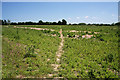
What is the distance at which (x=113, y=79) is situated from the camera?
680cm

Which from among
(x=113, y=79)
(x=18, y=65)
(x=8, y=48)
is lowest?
(x=113, y=79)

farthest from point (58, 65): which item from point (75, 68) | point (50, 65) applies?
point (75, 68)

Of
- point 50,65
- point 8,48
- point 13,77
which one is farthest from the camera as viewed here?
point 8,48

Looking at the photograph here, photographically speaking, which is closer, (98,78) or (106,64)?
(98,78)

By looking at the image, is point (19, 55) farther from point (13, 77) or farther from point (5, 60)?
point (13, 77)

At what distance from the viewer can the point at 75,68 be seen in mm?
8055

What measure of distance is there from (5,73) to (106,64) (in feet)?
24.9

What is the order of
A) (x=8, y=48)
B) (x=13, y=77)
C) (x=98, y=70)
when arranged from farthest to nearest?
(x=8, y=48)
(x=98, y=70)
(x=13, y=77)

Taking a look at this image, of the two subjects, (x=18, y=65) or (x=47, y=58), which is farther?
(x=47, y=58)

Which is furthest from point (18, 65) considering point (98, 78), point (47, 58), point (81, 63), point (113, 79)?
point (113, 79)

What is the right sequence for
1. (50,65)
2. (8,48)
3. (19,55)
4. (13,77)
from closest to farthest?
1. (13,77)
2. (50,65)
3. (19,55)
4. (8,48)

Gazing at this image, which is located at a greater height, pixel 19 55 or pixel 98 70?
pixel 19 55

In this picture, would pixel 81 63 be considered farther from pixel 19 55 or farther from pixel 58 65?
pixel 19 55

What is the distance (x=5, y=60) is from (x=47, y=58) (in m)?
3.57
